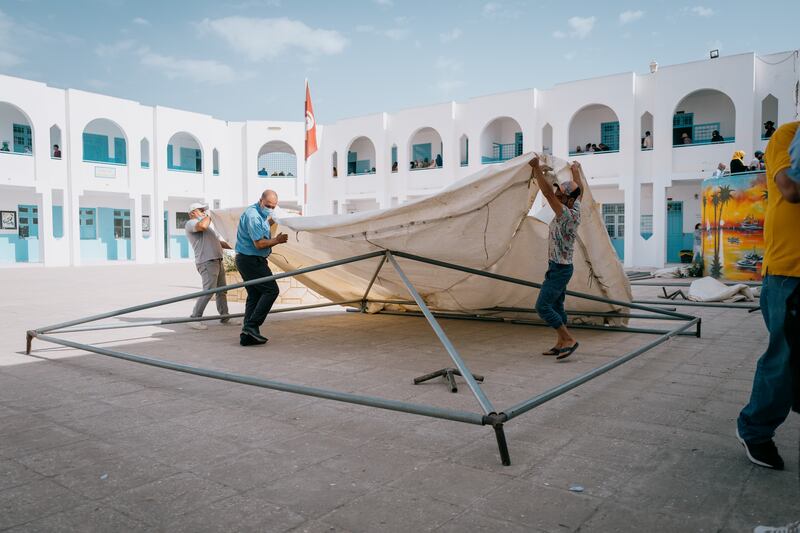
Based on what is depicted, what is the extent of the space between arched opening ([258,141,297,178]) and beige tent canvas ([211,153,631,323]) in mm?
27532

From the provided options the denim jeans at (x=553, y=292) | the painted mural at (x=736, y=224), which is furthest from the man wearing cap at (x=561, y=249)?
the painted mural at (x=736, y=224)

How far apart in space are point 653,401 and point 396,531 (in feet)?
7.96

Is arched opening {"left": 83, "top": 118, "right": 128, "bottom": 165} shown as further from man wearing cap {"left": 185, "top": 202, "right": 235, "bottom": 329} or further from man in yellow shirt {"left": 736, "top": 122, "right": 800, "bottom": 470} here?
man in yellow shirt {"left": 736, "top": 122, "right": 800, "bottom": 470}

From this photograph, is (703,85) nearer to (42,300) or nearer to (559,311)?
(559,311)

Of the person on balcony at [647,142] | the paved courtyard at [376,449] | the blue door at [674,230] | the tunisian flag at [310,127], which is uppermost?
the person on balcony at [647,142]

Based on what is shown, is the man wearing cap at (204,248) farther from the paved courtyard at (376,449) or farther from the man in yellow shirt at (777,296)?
the man in yellow shirt at (777,296)

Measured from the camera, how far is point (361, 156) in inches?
1339

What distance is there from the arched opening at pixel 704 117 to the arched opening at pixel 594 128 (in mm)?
2483

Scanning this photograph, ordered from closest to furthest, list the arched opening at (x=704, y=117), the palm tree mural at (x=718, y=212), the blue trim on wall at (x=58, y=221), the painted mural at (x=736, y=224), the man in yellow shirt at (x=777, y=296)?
the man in yellow shirt at (x=777, y=296) < the painted mural at (x=736, y=224) < the palm tree mural at (x=718, y=212) < the arched opening at (x=704, y=117) < the blue trim on wall at (x=58, y=221)

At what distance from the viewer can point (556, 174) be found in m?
5.28

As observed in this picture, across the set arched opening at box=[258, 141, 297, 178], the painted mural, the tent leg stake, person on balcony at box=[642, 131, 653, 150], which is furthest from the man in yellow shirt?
arched opening at box=[258, 141, 297, 178]

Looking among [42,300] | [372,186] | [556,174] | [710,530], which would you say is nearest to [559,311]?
[556,174]

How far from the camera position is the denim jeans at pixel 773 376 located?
8.27 feet

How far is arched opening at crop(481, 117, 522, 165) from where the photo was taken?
88.7ft
